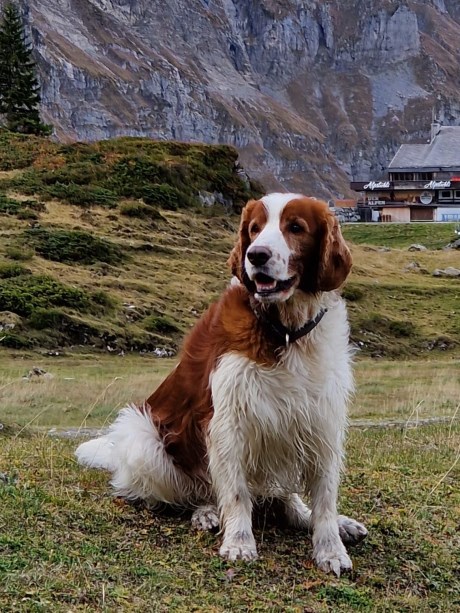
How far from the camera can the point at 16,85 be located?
2218 inches

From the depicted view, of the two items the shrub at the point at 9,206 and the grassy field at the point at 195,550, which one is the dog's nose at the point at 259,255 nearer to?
the grassy field at the point at 195,550

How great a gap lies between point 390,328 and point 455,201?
65376mm

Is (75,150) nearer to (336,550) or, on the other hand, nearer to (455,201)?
(336,550)

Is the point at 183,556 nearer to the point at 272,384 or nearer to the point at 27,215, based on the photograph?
the point at 272,384

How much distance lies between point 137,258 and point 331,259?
27993 millimetres

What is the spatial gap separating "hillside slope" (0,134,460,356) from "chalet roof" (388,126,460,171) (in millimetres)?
55946

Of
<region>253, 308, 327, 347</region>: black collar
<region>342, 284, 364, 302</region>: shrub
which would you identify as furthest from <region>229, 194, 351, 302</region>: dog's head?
<region>342, 284, 364, 302</region>: shrub

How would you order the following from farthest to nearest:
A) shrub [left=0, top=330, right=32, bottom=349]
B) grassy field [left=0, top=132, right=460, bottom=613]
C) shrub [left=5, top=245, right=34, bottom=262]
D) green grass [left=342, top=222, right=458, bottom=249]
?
green grass [left=342, top=222, right=458, bottom=249]
shrub [left=5, top=245, right=34, bottom=262]
shrub [left=0, top=330, right=32, bottom=349]
grassy field [left=0, top=132, right=460, bottom=613]

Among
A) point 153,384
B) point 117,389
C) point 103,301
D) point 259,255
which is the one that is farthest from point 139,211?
point 259,255

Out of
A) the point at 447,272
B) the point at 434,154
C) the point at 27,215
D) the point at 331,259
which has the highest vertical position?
the point at 434,154

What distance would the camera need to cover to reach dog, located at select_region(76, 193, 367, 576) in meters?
5.14

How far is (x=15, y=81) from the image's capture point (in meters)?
57.0

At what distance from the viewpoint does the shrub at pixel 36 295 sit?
2498 cm

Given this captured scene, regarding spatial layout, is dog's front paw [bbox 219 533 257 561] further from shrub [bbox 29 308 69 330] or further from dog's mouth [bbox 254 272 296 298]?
shrub [bbox 29 308 69 330]
